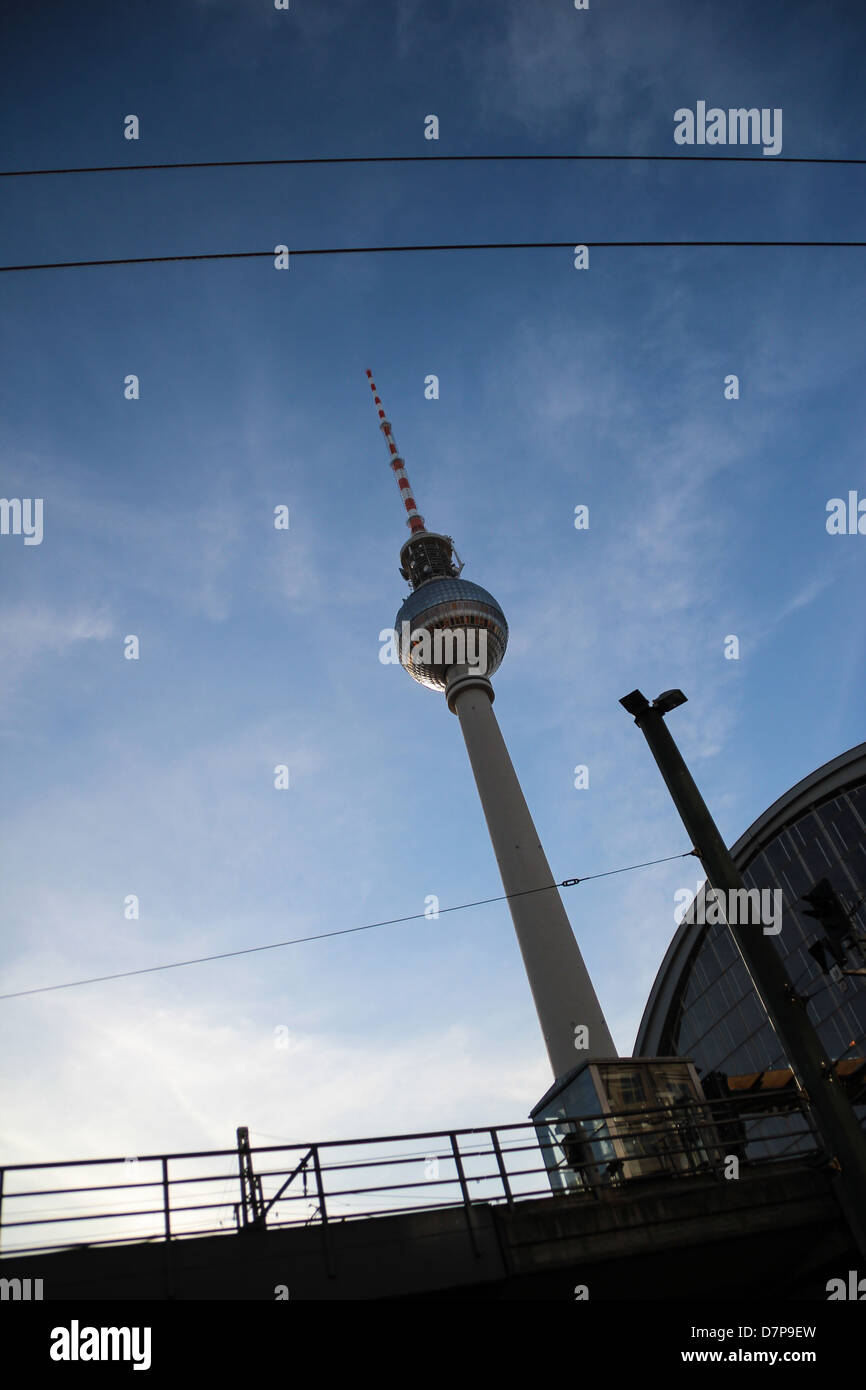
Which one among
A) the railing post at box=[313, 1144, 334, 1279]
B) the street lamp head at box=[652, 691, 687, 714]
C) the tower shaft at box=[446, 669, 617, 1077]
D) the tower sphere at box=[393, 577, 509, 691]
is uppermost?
the tower sphere at box=[393, 577, 509, 691]

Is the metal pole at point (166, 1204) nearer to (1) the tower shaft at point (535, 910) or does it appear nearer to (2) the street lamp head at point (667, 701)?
(2) the street lamp head at point (667, 701)

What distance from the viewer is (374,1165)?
1184cm

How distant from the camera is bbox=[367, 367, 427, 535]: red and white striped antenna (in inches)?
2198

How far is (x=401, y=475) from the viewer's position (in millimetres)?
59562

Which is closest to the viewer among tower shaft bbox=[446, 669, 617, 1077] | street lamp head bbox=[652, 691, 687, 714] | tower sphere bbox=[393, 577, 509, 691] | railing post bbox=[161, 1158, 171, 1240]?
railing post bbox=[161, 1158, 171, 1240]

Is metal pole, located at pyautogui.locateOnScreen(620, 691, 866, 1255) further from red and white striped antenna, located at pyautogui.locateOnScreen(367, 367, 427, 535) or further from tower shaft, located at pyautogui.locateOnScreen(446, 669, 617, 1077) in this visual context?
red and white striped antenna, located at pyautogui.locateOnScreen(367, 367, 427, 535)

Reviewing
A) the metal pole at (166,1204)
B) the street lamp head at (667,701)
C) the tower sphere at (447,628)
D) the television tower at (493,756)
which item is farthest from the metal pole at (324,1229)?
the tower sphere at (447,628)

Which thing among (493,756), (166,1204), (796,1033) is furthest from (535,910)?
(166,1204)

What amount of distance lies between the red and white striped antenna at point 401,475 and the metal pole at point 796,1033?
4427cm

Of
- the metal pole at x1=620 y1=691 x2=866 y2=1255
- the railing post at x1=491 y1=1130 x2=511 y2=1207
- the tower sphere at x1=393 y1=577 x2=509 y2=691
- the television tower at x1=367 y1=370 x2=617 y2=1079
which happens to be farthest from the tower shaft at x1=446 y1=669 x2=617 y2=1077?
the metal pole at x1=620 y1=691 x2=866 y2=1255

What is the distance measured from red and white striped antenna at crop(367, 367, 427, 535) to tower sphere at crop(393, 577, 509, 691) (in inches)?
269

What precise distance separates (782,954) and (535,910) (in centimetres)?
1149
